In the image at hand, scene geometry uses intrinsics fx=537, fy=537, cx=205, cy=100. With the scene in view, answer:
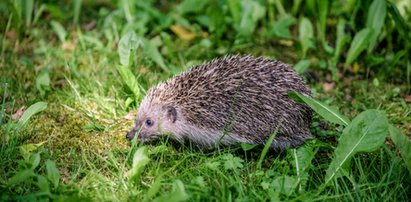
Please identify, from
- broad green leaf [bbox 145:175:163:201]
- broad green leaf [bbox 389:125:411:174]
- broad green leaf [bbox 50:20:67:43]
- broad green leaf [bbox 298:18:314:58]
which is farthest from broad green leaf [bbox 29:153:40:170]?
broad green leaf [bbox 298:18:314:58]

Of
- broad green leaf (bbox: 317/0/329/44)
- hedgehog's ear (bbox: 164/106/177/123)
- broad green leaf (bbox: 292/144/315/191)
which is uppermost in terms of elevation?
broad green leaf (bbox: 317/0/329/44)

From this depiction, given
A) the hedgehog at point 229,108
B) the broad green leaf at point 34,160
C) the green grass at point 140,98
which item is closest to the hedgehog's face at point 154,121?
the hedgehog at point 229,108

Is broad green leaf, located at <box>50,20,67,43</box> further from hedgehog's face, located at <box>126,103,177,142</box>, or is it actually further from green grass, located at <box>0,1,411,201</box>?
hedgehog's face, located at <box>126,103,177,142</box>

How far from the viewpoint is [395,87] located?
6285 millimetres

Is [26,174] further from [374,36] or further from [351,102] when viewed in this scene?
[374,36]

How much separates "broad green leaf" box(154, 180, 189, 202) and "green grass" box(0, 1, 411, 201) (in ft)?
0.03

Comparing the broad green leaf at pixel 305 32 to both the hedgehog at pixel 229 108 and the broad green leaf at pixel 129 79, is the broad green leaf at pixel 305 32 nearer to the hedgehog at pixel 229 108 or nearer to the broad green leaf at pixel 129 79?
the hedgehog at pixel 229 108

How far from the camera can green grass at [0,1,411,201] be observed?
4238 millimetres

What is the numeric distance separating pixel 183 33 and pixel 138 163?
3384mm

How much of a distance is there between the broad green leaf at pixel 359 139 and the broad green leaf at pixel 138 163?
1462 mm

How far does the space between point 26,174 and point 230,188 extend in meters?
1.55

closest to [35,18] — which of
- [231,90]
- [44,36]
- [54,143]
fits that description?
[44,36]

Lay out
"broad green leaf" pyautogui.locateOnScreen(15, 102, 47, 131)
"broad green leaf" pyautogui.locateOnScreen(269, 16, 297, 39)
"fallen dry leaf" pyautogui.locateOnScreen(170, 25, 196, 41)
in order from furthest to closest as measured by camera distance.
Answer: "fallen dry leaf" pyautogui.locateOnScreen(170, 25, 196, 41) → "broad green leaf" pyautogui.locateOnScreen(269, 16, 297, 39) → "broad green leaf" pyautogui.locateOnScreen(15, 102, 47, 131)

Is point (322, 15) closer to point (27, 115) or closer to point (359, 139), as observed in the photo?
point (359, 139)
